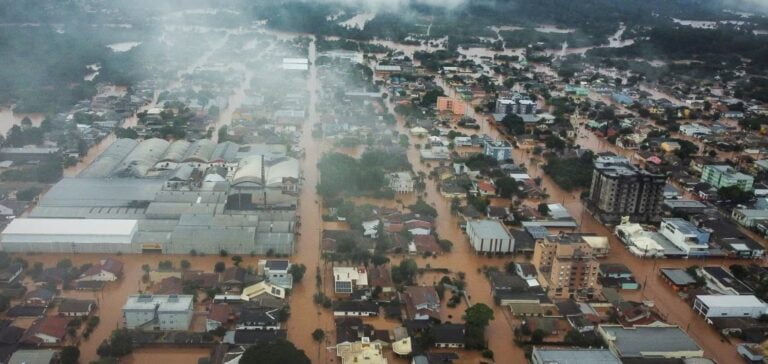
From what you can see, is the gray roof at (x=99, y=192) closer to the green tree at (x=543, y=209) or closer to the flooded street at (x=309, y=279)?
the flooded street at (x=309, y=279)

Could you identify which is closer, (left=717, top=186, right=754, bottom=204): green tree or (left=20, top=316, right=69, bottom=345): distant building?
(left=20, top=316, right=69, bottom=345): distant building

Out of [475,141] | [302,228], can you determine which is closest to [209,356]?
[302,228]

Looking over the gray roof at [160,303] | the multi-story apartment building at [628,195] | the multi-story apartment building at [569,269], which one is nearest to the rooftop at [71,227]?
the gray roof at [160,303]

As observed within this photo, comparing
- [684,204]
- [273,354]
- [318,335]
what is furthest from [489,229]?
[273,354]

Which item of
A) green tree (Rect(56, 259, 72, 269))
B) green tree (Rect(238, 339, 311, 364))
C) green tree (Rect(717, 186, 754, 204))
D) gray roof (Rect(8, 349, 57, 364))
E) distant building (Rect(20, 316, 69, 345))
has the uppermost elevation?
green tree (Rect(238, 339, 311, 364))

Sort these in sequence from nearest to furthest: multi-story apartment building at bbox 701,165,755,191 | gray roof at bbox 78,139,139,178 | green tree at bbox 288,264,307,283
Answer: green tree at bbox 288,264,307,283
gray roof at bbox 78,139,139,178
multi-story apartment building at bbox 701,165,755,191

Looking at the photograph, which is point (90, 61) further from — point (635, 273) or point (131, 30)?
point (635, 273)

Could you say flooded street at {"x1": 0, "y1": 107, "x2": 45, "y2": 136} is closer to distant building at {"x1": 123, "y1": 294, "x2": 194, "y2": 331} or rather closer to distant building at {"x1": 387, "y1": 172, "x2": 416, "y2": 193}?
distant building at {"x1": 387, "y1": 172, "x2": 416, "y2": 193}

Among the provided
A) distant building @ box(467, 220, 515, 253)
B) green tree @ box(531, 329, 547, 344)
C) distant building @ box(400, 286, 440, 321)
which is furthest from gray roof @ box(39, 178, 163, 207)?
green tree @ box(531, 329, 547, 344)
